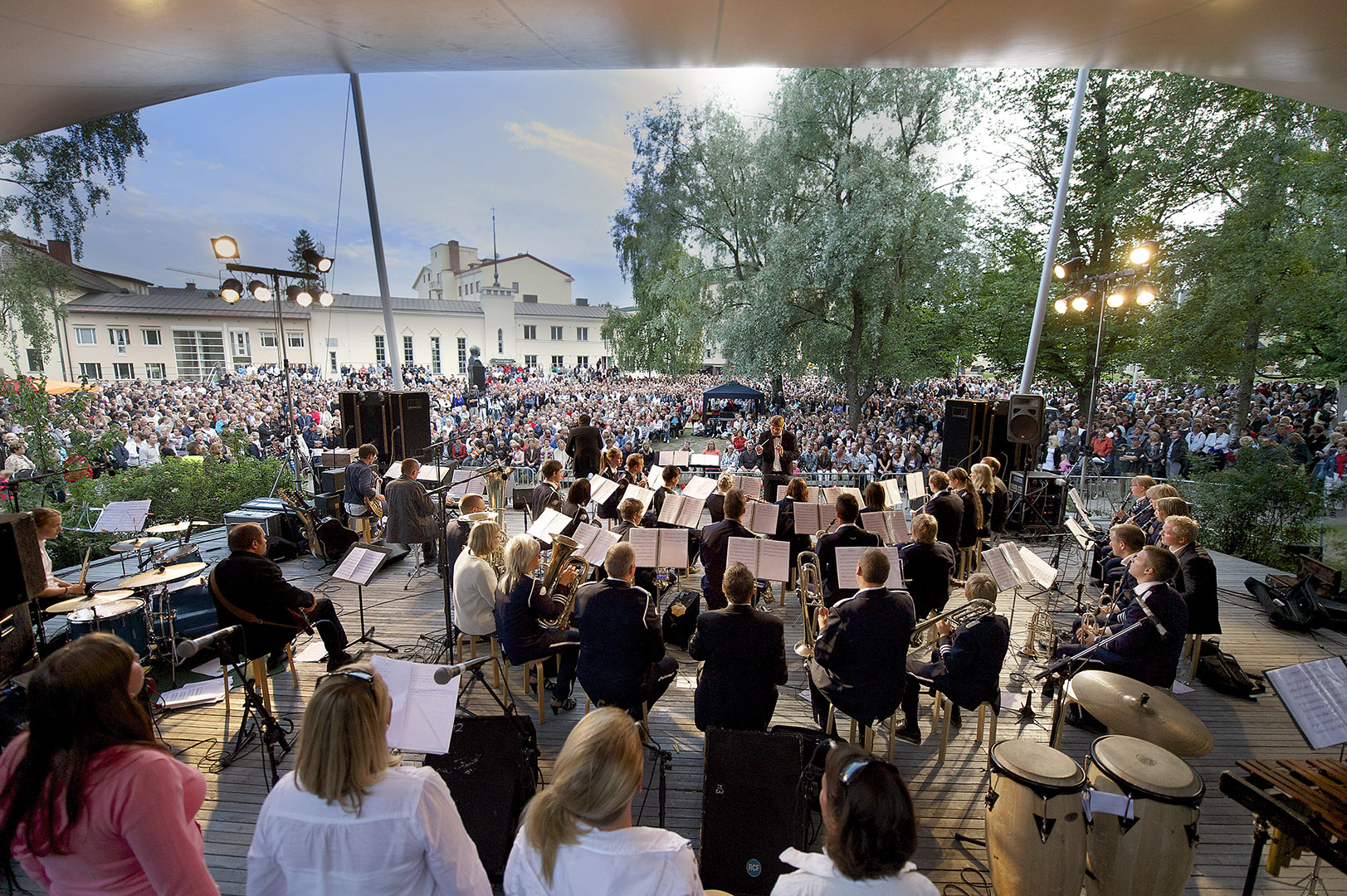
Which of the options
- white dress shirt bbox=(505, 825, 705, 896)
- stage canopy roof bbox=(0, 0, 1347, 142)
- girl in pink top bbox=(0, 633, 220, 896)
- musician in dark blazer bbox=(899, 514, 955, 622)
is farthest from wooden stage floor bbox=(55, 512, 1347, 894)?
stage canopy roof bbox=(0, 0, 1347, 142)

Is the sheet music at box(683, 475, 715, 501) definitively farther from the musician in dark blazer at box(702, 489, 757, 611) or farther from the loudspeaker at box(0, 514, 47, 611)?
the loudspeaker at box(0, 514, 47, 611)

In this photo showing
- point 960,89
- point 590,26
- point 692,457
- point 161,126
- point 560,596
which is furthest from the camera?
point 960,89

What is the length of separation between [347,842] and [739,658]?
7.80 ft

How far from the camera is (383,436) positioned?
1046 cm

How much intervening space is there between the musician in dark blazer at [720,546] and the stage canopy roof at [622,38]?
4230 mm

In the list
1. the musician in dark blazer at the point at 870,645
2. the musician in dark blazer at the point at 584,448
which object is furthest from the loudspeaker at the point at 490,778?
the musician in dark blazer at the point at 584,448

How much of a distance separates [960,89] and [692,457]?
1312 cm

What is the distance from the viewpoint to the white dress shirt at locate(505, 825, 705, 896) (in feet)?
5.15

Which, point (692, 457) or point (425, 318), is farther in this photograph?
point (425, 318)

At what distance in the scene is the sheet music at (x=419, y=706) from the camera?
2.64m

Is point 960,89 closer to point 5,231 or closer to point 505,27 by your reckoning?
point 505,27

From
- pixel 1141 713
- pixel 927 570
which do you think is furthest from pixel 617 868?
pixel 927 570

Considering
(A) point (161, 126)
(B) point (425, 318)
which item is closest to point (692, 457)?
(A) point (161, 126)

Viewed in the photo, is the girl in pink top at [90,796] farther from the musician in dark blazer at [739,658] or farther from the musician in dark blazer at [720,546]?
→ the musician in dark blazer at [720,546]
